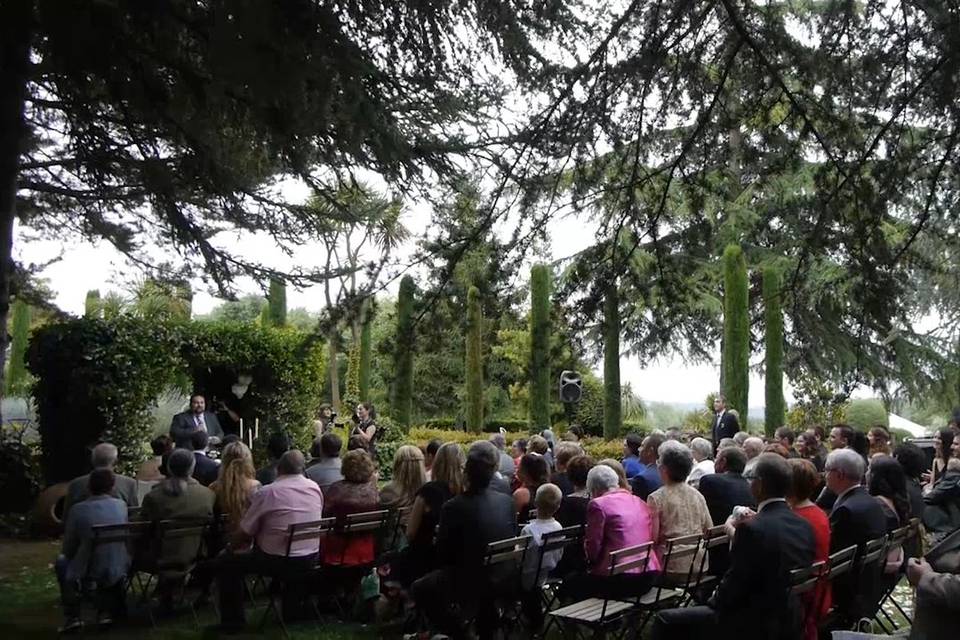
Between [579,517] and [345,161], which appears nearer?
[579,517]

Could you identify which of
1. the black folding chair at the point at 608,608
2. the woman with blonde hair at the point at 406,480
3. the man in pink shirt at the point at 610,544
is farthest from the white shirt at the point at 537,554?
the woman with blonde hair at the point at 406,480

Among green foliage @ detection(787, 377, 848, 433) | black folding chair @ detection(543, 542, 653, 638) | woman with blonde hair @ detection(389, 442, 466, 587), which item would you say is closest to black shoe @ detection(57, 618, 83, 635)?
woman with blonde hair @ detection(389, 442, 466, 587)

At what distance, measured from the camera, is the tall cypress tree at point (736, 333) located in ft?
70.9

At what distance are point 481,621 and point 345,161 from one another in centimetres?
377

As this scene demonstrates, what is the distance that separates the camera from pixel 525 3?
496 centimetres

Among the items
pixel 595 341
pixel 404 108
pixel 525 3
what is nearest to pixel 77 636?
pixel 595 341

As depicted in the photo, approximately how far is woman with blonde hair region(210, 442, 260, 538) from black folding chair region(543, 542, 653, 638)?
243 cm

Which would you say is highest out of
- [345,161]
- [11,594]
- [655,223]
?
[345,161]

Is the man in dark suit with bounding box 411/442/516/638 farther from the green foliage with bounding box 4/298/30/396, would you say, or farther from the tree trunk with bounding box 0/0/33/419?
the green foliage with bounding box 4/298/30/396

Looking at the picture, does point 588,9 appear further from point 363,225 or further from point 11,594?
point 11,594

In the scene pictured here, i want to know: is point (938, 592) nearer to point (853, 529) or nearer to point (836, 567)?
point (836, 567)

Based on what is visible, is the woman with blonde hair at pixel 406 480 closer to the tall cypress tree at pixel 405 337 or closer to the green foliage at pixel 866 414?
the tall cypress tree at pixel 405 337

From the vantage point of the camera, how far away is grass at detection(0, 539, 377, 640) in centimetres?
577

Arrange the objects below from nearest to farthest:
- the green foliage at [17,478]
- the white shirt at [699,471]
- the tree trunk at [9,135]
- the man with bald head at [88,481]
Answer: the man with bald head at [88,481], the tree trunk at [9,135], the white shirt at [699,471], the green foliage at [17,478]
